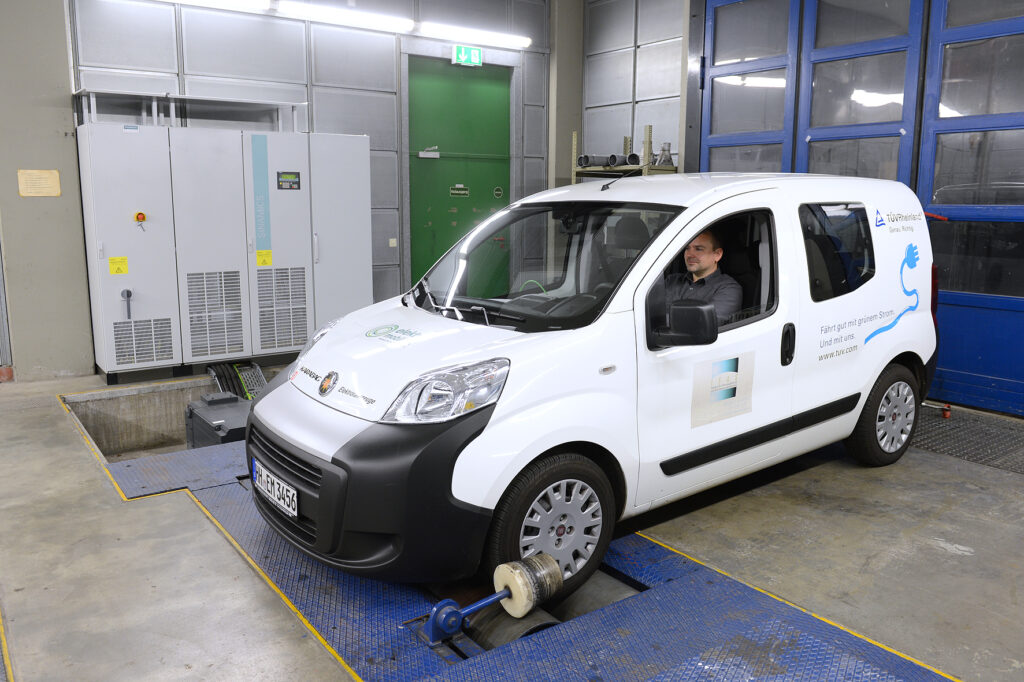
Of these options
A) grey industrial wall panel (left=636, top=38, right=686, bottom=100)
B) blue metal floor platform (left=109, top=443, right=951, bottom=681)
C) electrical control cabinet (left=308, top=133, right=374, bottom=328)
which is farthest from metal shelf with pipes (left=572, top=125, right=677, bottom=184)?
blue metal floor platform (left=109, top=443, right=951, bottom=681)

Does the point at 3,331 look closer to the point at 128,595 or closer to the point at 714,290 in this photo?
the point at 128,595

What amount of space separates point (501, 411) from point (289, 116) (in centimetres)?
622

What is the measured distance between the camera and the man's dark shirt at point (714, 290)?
3475 millimetres

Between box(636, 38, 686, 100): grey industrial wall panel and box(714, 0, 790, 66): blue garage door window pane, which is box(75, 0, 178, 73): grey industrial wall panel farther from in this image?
box(714, 0, 790, 66): blue garage door window pane

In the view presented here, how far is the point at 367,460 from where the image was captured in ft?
8.68

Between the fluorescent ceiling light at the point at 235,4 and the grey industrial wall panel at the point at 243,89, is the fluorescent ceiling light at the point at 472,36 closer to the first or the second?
the grey industrial wall panel at the point at 243,89

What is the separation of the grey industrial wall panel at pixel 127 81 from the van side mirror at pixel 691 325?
5.73 m

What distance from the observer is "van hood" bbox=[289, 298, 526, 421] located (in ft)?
9.25

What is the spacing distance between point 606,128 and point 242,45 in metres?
4.32

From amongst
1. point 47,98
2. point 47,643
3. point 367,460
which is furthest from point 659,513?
point 47,98

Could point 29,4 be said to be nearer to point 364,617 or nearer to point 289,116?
point 289,116

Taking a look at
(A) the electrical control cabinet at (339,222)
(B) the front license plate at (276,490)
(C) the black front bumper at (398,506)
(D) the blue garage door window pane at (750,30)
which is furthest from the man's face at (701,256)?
(A) the electrical control cabinet at (339,222)

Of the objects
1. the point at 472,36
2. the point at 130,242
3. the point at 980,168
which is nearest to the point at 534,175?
Result: the point at 472,36

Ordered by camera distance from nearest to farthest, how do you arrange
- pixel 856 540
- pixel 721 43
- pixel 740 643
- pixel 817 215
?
pixel 740 643 → pixel 856 540 → pixel 817 215 → pixel 721 43
